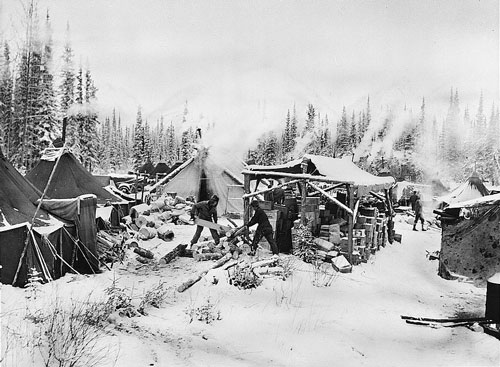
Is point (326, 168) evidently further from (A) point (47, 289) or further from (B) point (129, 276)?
(A) point (47, 289)

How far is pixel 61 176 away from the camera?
13594 mm

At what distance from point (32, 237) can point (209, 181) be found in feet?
49.4

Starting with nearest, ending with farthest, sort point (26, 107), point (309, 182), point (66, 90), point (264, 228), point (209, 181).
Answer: point (264, 228)
point (309, 182)
point (209, 181)
point (26, 107)
point (66, 90)

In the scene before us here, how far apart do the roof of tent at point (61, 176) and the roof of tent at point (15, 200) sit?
116 inches

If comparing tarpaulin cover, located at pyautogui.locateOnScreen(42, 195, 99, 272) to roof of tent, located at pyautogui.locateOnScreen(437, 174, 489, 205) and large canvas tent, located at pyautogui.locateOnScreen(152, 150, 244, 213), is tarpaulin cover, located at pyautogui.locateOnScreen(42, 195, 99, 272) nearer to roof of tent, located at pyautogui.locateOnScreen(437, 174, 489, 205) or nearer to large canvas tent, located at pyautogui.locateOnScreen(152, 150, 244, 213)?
large canvas tent, located at pyautogui.locateOnScreen(152, 150, 244, 213)

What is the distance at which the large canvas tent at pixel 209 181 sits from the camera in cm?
2288

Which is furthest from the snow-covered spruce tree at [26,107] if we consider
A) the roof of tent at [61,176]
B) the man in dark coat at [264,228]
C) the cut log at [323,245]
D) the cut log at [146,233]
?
the cut log at [323,245]

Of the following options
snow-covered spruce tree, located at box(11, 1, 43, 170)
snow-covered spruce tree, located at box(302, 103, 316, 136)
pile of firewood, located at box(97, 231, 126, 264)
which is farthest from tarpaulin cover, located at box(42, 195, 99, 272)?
snow-covered spruce tree, located at box(302, 103, 316, 136)

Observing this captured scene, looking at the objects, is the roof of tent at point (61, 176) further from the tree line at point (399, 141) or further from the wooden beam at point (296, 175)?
the tree line at point (399, 141)

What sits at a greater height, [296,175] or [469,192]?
[296,175]

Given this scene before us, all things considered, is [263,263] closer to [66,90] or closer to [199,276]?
[199,276]

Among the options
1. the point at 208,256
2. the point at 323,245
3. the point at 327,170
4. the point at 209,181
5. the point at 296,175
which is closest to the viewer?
the point at 208,256

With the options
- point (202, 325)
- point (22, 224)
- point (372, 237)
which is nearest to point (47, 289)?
point (22, 224)

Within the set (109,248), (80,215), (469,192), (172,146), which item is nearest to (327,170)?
(109,248)
